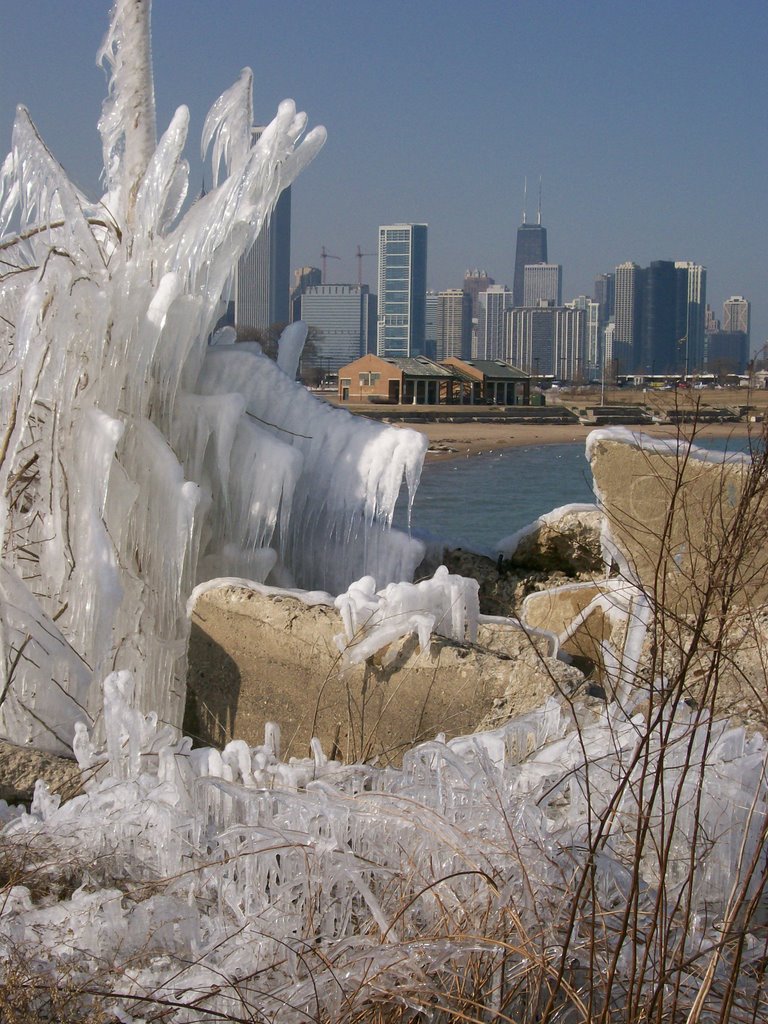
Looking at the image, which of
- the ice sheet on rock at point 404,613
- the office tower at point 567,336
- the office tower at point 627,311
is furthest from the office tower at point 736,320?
the office tower at point 567,336

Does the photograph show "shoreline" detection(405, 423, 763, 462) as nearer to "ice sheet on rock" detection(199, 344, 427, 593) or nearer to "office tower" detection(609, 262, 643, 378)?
"office tower" detection(609, 262, 643, 378)

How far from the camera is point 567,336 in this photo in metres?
136

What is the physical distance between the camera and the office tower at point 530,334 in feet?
496

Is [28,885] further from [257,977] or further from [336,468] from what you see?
[336,468]

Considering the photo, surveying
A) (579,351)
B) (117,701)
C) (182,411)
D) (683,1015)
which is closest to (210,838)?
(117,701)

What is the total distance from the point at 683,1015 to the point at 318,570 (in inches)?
205

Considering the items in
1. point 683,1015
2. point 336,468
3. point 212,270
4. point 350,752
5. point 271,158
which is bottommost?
point 350,752

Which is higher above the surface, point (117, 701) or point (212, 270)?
point (212, 270)

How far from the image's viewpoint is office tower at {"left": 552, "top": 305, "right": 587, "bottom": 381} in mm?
123350

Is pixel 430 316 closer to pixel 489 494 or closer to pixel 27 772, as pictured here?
pixel 489 494

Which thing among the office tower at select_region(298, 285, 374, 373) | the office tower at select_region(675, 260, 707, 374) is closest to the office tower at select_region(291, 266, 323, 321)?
the office tower at select_region(298, 285, 374, 373)

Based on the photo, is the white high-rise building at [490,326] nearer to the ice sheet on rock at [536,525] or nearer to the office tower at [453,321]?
the office tower at [453,321]

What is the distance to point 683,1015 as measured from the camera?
2727mm

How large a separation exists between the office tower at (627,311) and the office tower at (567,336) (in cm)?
8611
